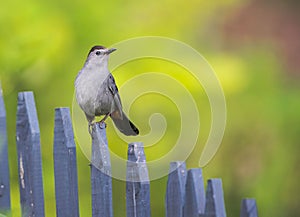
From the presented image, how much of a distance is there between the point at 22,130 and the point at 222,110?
1.57 meters

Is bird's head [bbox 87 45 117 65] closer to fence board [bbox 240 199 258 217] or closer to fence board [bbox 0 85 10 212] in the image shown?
fence board [bbox 0 85 10 212]

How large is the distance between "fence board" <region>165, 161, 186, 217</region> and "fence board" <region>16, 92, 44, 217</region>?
0.53 metres

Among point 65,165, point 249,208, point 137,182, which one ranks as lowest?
point 249,208

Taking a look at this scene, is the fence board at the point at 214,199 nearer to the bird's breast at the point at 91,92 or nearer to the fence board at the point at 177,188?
the fence board at the point at 177,188

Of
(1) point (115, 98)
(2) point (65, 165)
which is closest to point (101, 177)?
(2) point (65, 165)

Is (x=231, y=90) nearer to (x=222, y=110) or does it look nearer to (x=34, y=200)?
A: (x=222, y=110)

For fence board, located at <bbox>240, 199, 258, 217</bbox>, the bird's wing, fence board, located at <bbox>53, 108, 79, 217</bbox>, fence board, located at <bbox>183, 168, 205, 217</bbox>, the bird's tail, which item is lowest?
fence board, located at <bbox>240, 199, 258, 217</bbox>

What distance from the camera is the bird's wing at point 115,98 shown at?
4117 millimetres

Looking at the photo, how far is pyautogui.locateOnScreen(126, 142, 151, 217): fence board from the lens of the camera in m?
3.40

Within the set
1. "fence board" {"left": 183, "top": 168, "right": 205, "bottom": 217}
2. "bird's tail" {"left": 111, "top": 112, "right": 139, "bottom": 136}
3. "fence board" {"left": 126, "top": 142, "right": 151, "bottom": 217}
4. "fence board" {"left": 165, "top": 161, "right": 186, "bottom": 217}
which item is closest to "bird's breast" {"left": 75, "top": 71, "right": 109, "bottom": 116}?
"bird's tail" {"left": 111, "top": 112, "right": 139, "bottom": 136}

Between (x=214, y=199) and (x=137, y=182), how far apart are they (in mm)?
374

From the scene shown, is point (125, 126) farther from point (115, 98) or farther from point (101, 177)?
point (101, 177)

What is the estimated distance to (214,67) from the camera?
17.6 feet

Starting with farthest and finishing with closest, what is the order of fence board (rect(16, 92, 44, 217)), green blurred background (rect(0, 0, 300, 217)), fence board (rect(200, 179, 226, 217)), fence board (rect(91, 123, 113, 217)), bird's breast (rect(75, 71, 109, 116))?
green blurred background (rect(0, 0, 300, 217)), bird's breast (rect(75, 71, 109, 116)), fence board (rect(16, 92, 44, 217)), fence board (rect(91, 123, 113, 217)), fence board (rect(200, 179, 226, 217))
